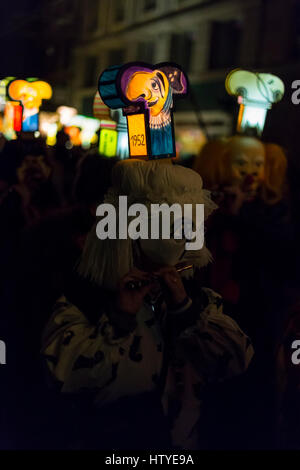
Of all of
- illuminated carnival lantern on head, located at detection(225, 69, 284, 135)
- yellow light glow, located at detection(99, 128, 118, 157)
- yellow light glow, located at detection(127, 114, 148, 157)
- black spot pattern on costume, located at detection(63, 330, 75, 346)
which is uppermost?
illuminated carnival lantern on head, located at detection(225, 69, 284, 135)

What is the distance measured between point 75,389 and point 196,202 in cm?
59

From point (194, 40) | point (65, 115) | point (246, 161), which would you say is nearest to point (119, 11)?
point (194, 40)

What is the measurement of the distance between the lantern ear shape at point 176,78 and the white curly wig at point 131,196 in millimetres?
268

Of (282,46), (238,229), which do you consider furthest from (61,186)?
(282,46)

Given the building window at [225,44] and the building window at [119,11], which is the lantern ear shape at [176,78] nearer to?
the building window at [225,44]

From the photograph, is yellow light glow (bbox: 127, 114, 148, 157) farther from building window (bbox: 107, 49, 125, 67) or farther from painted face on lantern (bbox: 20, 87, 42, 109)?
building window (bbox: 107, 49, 125, 67)

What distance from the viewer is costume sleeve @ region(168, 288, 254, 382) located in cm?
163

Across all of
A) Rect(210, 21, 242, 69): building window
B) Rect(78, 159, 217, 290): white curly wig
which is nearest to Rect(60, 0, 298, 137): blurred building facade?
Rect(210, 21, 242, 69): building window

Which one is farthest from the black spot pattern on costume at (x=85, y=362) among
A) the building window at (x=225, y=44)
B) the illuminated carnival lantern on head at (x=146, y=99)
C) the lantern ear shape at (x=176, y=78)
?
the building window at (x=225, y=44)

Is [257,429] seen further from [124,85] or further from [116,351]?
[124,85]

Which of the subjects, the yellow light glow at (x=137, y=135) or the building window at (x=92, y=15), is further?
the building window at (x=92, y=15)

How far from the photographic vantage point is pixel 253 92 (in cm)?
238

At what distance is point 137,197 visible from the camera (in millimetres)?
1596

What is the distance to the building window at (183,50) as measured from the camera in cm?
1426
